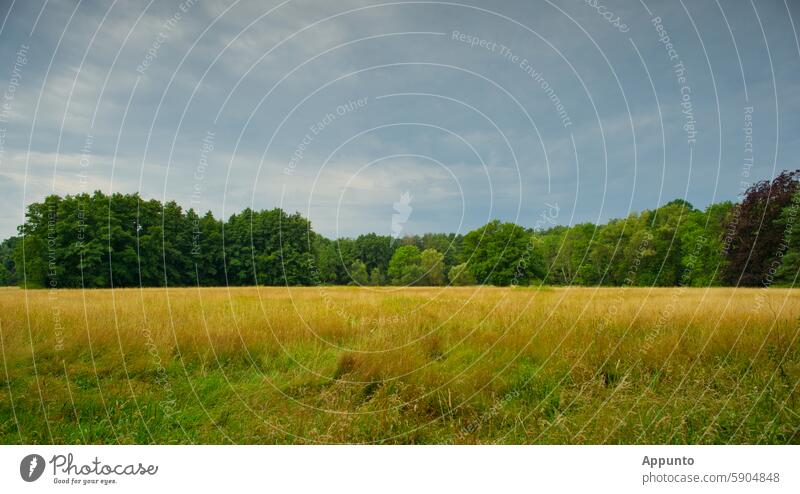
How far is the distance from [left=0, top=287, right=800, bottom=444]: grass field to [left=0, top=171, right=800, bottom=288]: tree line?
20.1 meters

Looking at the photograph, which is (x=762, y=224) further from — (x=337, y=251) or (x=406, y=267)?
(x=337, y=251)

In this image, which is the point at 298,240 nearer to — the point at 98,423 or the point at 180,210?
the point at 180,210

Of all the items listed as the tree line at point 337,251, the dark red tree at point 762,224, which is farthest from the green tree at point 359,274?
the dark red tree at point 762,224

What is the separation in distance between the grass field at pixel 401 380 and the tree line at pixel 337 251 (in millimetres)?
20122

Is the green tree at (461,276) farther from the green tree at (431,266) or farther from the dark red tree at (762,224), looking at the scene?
the dark red tree at (762,224)

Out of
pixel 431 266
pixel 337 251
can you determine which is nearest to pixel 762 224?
pixel 431 266

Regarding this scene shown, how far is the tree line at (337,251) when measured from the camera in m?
30.5

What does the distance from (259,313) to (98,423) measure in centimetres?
491

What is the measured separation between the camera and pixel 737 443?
168 inches
